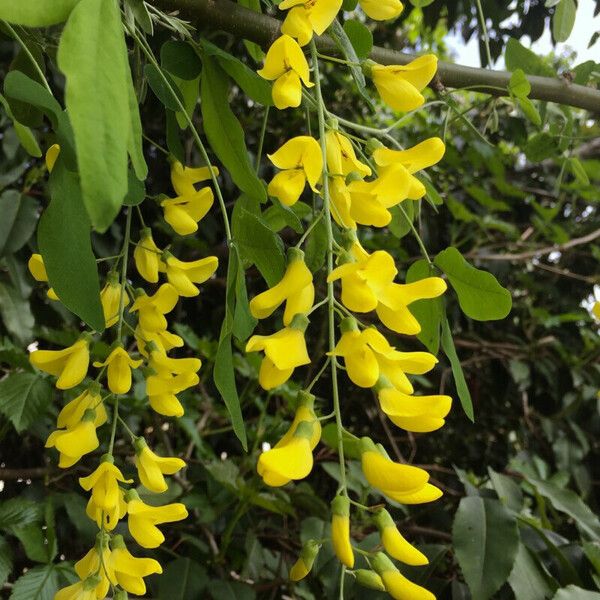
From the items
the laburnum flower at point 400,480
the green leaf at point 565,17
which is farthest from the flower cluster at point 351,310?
the green leaf at point 565,17

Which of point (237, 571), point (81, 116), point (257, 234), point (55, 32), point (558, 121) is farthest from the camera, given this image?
point (237, 571)

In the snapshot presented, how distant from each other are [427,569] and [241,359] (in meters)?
0.41

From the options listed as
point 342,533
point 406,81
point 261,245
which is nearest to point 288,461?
point 342,533

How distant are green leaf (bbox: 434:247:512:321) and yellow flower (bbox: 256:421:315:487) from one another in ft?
0.62

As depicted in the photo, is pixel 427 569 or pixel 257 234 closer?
pixel 257 234

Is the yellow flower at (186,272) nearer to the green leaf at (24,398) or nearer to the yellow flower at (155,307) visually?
the yellow flower at (155,307)

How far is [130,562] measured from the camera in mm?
501

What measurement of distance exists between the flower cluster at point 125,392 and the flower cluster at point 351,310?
0.14 meters

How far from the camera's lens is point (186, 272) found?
22.6 inches

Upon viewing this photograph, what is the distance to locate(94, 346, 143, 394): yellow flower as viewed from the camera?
525 mm

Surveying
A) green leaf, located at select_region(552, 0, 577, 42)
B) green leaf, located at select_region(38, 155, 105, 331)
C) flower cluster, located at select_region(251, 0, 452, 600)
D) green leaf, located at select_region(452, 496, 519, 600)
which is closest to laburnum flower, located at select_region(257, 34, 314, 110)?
flower cluster, located at select_region(251, 0, 452, 600)

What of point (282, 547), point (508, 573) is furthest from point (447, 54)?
point (508, 573)

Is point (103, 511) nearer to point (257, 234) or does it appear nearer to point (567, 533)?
point (257, 234)

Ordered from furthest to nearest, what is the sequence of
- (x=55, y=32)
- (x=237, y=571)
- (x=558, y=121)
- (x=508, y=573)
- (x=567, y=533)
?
(x=567, y=533) → (x=237, y=571) → (x=558, y=121) → (x=508, y=573) → (x=55, y=32)
